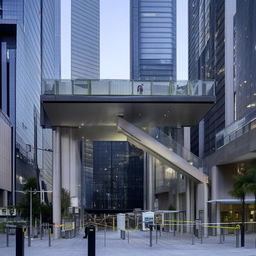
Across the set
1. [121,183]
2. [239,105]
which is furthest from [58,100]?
[121,183]

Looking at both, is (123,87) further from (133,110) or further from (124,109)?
(133,110)

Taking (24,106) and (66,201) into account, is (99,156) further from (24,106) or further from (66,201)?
(66,201)

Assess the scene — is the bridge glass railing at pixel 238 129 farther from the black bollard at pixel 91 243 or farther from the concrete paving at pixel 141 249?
the black bollard at pixel 91 243

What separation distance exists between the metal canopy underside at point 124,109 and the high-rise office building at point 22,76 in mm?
55127

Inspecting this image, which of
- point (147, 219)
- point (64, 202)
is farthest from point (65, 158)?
point (147, 219)

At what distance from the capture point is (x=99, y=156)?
143m

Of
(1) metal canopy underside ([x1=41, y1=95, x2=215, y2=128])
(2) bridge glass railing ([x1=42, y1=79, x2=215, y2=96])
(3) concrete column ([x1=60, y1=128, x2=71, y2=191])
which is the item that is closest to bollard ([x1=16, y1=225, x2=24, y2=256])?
(1) metal canopy underside ([x1=41, y1=95, x2=215, y2=128])

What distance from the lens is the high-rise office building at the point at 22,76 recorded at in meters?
107

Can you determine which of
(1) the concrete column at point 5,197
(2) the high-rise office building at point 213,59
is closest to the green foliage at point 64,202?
(2) the high-rise office building at point 213,59

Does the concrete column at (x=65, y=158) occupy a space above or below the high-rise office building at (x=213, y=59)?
below

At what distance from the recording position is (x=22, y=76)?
11262 centimetres

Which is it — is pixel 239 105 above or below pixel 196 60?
below

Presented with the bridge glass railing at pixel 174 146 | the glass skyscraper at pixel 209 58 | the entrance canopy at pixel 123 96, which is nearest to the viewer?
the entrance canopy at pixel 123 96

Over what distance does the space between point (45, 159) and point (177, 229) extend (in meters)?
119
